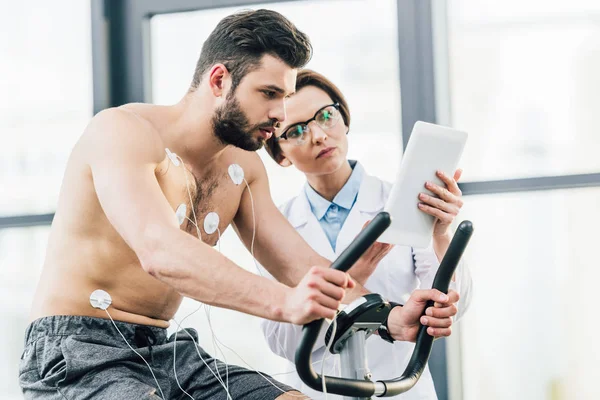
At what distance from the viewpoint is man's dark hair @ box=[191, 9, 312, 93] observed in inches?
83.4

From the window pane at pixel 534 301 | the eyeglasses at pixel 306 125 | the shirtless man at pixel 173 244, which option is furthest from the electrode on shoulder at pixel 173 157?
the window pane at pixel 534 301

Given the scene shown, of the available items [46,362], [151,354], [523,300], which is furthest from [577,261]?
[46,362]

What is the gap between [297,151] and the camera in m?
2.52

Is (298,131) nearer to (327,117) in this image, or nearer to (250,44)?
(327,117)

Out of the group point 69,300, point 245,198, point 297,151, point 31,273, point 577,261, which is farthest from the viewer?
point 31,273

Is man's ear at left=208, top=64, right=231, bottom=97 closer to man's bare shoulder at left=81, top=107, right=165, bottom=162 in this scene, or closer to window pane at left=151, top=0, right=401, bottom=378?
man's bare shoulder at left=81, top=107, right=165, bottom=162

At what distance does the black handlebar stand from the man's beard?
0.61 metres

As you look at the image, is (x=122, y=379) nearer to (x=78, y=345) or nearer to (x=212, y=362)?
(x=78, y=345)

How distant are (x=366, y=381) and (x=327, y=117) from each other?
110cm

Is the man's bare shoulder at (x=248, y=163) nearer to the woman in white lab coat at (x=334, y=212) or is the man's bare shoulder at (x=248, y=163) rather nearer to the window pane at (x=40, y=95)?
the woman in white lab coat at (x=334, y=212)

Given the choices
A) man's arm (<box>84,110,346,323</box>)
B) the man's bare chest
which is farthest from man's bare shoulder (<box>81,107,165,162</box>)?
the man's bare chest

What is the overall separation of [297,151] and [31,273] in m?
1.39

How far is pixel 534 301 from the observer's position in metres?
2.98

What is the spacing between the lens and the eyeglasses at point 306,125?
8.24 ft
